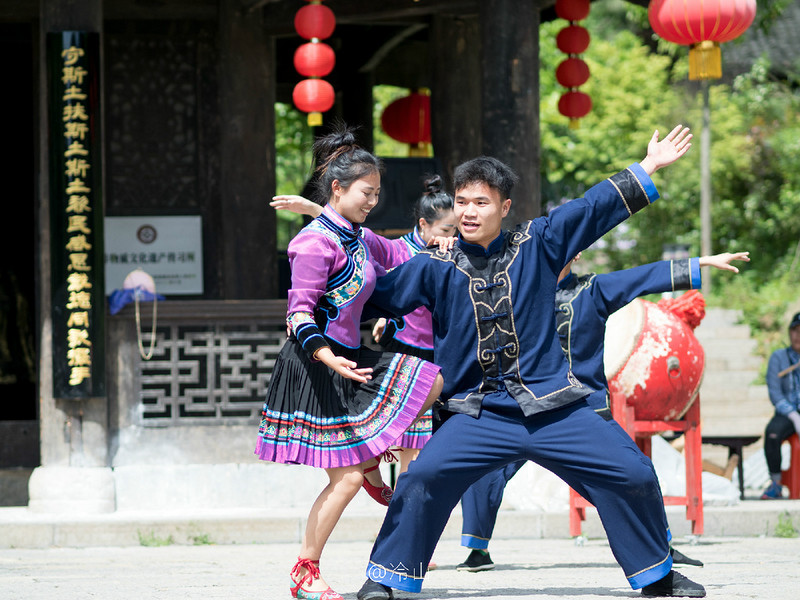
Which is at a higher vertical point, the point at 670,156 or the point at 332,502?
the point at 670,156

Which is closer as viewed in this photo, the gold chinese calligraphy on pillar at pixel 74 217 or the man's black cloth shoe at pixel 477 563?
the man's black cloth shoe at pixel 477 563

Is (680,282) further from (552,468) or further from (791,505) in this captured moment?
(791,505)

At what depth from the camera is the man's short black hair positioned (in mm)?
4723

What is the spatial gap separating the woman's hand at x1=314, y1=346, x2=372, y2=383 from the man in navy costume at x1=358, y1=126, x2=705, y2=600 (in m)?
0.35

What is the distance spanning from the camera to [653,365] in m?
6.91

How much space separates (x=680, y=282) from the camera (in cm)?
477

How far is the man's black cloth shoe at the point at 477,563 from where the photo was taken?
593 cm

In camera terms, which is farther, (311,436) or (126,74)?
(126,74)

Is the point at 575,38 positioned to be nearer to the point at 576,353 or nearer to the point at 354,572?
the point at 576,353

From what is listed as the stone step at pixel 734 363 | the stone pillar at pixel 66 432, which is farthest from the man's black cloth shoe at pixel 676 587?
the stone step at pixel 734 363

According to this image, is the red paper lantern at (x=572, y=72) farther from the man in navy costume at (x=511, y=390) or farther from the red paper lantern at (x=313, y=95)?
the man in navy costume at (x=511, y=390)

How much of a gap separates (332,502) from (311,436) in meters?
0.26

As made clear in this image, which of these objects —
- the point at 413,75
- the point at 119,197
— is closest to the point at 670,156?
the point at 119,197

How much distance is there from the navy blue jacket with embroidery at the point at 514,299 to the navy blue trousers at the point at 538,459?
0.10 m
